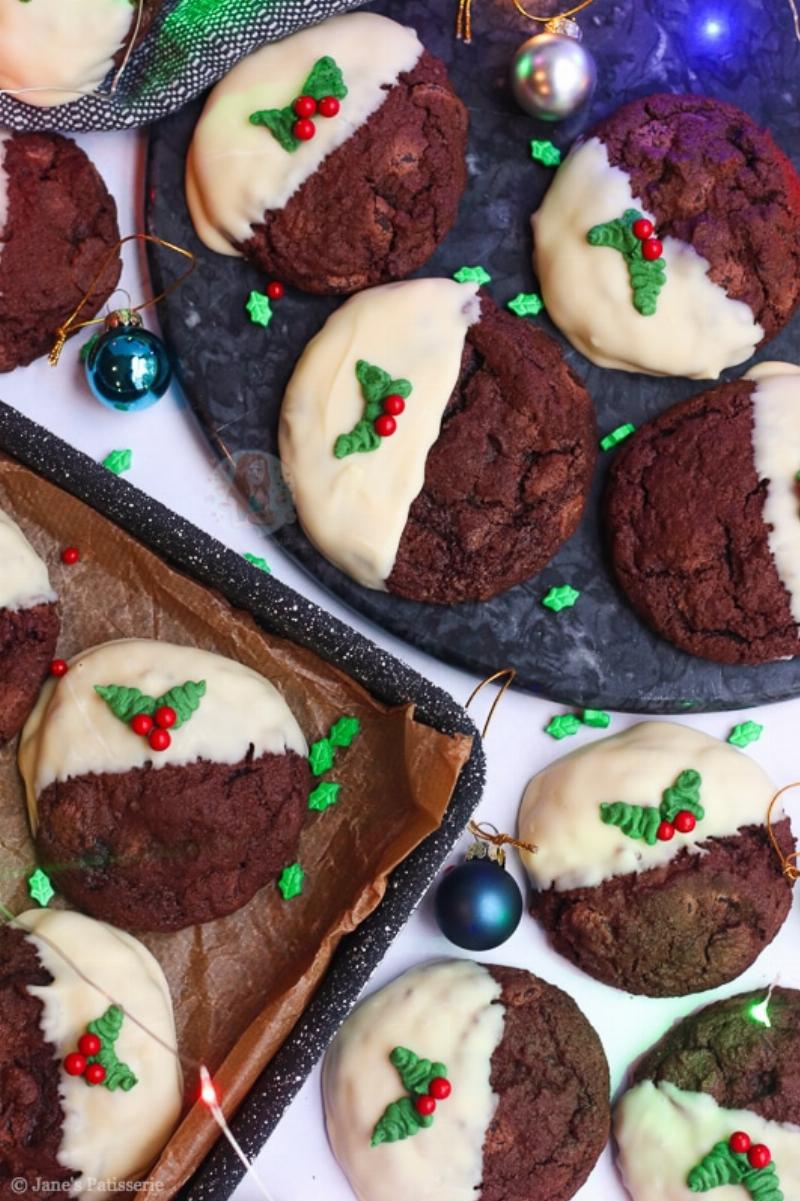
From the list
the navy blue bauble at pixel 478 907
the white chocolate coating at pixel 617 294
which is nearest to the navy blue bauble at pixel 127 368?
the white chocolate coating at pixel 617 294

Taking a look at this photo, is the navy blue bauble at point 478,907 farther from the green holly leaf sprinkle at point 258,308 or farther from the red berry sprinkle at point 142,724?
the green holly leaf sprinkle at point 258,308

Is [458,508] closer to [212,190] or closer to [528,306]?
[528,306]

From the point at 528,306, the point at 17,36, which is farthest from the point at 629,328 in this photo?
the point at 17,36

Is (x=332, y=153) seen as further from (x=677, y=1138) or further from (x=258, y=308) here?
(x=677, y=1138)

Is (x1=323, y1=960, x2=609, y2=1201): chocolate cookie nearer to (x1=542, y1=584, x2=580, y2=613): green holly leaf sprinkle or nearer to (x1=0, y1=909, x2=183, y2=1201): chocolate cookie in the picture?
(x1=0, y1=909, x2=183, y2=1201): chocolate cookie

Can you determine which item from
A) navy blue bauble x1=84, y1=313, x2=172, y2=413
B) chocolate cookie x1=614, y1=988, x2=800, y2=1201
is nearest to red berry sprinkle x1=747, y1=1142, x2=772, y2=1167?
chocolate cookie x1=614, y1=988, x2=800, y2=1201
